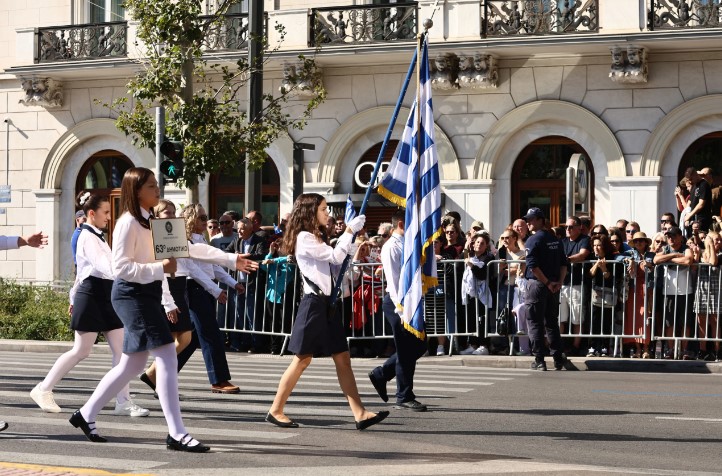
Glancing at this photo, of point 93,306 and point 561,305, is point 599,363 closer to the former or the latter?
point 561,305

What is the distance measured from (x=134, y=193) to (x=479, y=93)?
58.7 ft

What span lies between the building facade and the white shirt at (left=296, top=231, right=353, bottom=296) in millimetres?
12328

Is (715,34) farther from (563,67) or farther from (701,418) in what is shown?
(701,418)

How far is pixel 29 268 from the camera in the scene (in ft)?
100

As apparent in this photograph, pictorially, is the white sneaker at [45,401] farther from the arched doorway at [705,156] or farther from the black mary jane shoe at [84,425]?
the arched doorway at [705,156]

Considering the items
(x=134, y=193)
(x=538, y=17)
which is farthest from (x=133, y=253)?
(x=538, y=17)

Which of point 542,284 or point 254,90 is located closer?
point 542,284

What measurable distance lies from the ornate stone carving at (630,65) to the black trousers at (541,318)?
935 cm

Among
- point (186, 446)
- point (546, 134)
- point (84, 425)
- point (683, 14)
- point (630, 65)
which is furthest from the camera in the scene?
point (546, 134)

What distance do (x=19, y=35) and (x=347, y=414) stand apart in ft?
67.6

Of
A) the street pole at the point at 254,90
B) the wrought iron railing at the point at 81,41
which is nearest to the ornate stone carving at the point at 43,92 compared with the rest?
the wrought iron railing at the point at 81,41

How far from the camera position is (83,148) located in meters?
30.2

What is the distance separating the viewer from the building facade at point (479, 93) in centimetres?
2481

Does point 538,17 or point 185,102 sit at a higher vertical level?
point 538,17
